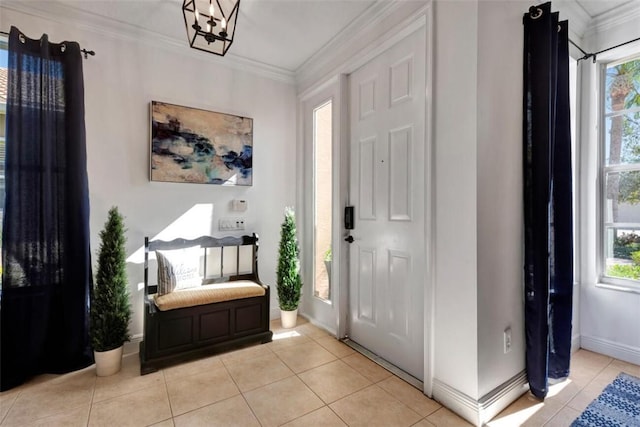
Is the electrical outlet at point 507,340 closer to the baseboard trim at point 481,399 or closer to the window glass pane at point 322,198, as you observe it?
the baseboard trim at point 481,399

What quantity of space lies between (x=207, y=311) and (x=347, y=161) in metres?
1.70

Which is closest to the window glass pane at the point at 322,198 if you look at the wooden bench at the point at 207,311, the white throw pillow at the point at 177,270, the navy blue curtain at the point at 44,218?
the wooden bench at the point at 207,311

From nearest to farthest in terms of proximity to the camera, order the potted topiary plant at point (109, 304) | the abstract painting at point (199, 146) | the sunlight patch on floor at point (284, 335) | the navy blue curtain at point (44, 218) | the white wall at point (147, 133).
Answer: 1. the navy blue curtain at point (44, 218)
2. the potted topiary plant at point (109, 304)
3. the white wall at point (147, 133)
4. the abstract painting at point (199, 146)
5. the sunlight patch on floor at point (284, 335)

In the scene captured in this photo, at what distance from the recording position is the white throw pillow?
2.38 metres

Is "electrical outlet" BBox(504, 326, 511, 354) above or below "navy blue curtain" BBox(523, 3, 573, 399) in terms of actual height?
below

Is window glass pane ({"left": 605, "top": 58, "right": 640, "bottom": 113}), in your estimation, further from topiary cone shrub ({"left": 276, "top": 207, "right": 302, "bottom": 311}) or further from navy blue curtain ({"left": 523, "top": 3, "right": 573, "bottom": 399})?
topiary cone shrub ({"left": 276, "top": 207, "right": 302, "bottom": 311})

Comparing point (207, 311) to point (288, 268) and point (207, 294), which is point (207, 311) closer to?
point (207, 294)

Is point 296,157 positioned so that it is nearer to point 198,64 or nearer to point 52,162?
point 198,64

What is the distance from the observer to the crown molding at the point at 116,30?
2.18m

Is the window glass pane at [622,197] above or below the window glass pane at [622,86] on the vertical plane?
below

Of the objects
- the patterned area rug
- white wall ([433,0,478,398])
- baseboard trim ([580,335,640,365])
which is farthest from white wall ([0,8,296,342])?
baseboard trim ([580,335,640,365])

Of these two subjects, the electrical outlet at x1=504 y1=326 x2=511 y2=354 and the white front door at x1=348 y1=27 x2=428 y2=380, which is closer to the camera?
the electrical outlet at x1=504 y1=326 x2=511 y2=354

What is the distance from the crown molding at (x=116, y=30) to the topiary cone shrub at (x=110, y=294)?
1483mm

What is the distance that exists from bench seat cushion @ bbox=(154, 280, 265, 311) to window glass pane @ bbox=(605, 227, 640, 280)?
2849 millimetres
